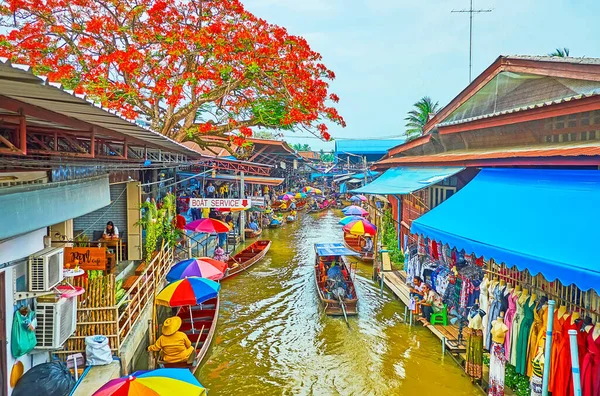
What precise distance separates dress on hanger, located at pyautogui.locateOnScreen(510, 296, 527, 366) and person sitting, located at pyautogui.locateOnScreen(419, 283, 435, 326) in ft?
13.5

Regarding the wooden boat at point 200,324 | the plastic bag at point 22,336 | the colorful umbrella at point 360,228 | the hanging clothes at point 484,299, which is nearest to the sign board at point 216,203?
the wooden boat at point 200,324

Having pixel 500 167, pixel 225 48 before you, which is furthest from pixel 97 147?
pixel 500 167

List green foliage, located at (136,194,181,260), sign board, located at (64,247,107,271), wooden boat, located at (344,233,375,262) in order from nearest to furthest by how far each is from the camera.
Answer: sign board, located at (64,247,107,271) < green foliage, located at (136,194,181,260) < wooden boat, located at (344,233,375,262)

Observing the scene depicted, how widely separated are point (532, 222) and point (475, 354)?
10.8 ft

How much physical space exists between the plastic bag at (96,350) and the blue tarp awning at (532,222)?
19.6ft

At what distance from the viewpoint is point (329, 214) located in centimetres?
4025

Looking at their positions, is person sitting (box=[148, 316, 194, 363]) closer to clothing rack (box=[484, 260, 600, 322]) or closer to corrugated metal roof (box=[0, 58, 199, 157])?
corrugated metal roof (box=[0, 58, 199, 157])

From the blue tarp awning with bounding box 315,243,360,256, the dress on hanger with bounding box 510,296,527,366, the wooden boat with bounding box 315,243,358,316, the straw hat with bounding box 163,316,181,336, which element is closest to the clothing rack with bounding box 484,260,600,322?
the dress on hanger with bounding box 510,296,527,366

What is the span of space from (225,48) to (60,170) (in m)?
7.31

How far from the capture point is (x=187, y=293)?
964cm

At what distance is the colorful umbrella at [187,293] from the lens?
9.51m

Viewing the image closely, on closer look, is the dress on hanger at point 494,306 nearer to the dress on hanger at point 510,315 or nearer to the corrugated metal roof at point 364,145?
the dress on hanger at point 510,315

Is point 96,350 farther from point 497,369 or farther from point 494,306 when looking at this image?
point 494,306

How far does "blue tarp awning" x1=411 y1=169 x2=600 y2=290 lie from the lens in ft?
16.1
